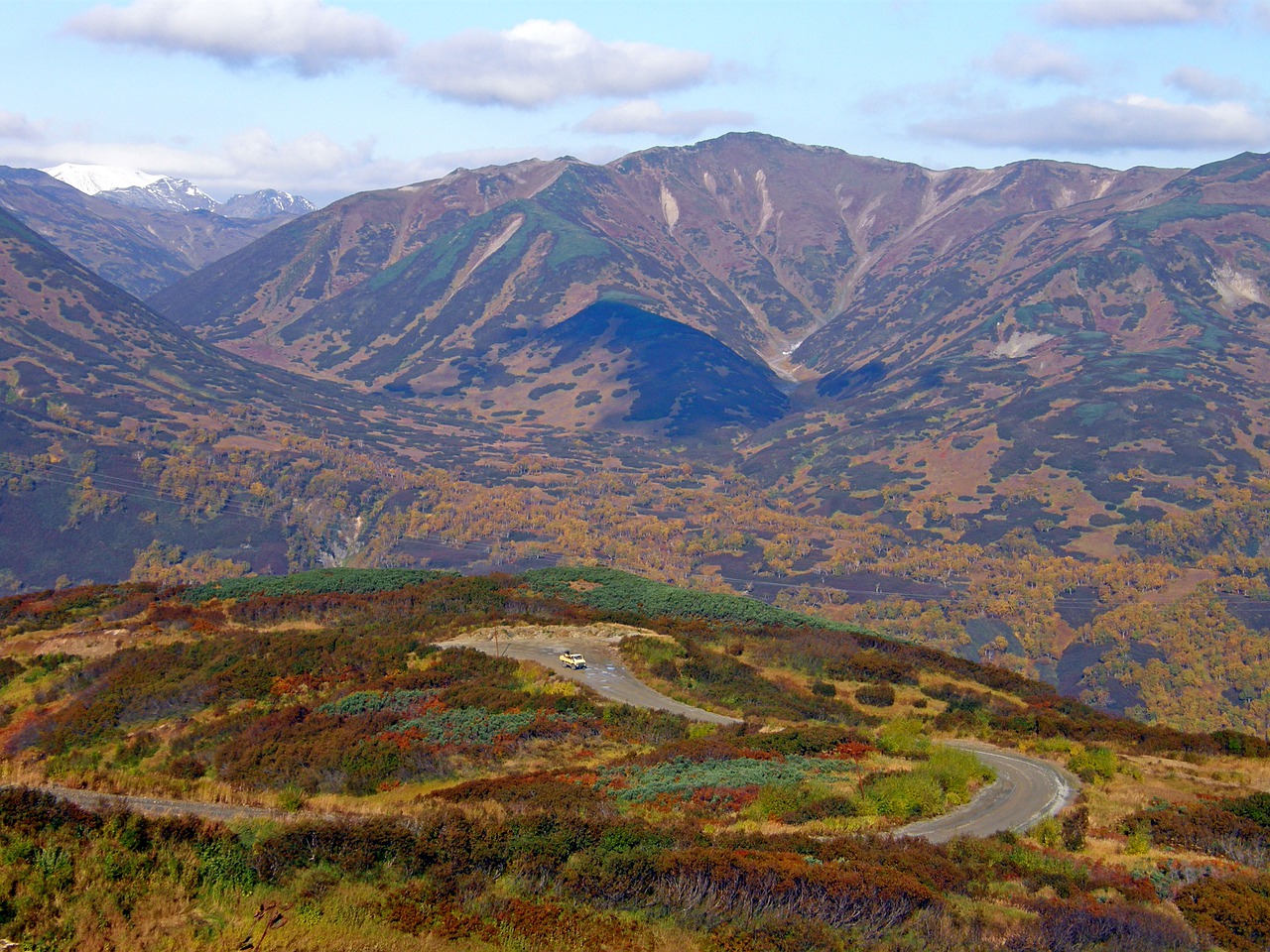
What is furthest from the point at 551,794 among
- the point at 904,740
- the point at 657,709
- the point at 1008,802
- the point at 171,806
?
the point at 657,709

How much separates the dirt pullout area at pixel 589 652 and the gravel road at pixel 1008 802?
12692mm

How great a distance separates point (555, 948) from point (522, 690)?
1205 inches

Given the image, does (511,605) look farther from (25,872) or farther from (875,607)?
(875,607)

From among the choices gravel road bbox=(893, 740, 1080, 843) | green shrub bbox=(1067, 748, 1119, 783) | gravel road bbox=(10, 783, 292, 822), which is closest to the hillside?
green shrub bbox=(1067, 748, 1119, 783)

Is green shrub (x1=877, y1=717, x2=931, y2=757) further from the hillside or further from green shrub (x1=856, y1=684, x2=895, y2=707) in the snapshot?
green shrub (x1=856, y1=684, x2=895, y2=707)

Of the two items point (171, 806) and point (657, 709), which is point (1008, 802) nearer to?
point (657, 709)

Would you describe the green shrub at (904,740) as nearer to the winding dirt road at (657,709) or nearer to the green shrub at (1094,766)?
the winding dirt road at (657,709)

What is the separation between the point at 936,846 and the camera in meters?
25.3

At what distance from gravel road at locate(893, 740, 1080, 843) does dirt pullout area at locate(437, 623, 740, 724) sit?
12.7 metres

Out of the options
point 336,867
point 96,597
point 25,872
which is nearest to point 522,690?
point 336,867

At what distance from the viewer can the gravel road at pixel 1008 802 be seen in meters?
29.4

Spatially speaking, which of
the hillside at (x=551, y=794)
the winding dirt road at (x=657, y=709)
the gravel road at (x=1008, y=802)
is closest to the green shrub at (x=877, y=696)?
the hillside at (x=551, y=794)

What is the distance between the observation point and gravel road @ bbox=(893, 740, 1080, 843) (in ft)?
96.3

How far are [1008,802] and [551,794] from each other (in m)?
16.0
